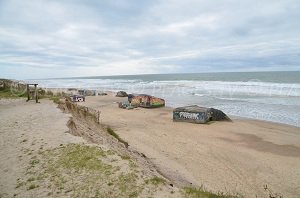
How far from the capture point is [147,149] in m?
15.6

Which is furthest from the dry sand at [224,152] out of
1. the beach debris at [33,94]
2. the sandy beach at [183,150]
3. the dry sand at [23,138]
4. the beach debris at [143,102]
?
the beach debris at [143,102]

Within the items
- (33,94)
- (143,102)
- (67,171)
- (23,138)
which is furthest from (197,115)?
(67,171)

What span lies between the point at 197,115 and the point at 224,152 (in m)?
9.57

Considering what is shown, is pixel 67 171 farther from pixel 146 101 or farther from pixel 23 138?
pixel 146 101

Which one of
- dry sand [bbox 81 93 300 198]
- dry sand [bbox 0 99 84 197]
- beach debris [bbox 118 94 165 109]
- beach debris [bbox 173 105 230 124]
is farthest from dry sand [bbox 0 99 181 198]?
beach debris [bbox 118 94 165 109]

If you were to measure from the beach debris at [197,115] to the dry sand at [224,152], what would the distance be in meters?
0.96

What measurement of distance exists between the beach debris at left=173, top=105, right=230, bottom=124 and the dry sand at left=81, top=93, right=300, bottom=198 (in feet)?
3.15

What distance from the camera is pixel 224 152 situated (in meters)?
15.5

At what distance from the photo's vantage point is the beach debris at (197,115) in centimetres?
2479

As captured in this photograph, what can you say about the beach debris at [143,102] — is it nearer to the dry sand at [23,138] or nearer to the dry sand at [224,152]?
the dry sand at [224,152]

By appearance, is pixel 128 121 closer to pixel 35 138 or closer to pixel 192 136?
pixel 192 136

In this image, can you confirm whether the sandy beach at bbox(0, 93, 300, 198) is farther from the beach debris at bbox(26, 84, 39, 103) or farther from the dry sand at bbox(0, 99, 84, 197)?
the beach debris at bbox(26, 84, 39, 103)

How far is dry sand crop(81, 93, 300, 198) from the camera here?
1121cm

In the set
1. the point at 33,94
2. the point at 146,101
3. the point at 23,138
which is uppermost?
the point at 33,94
